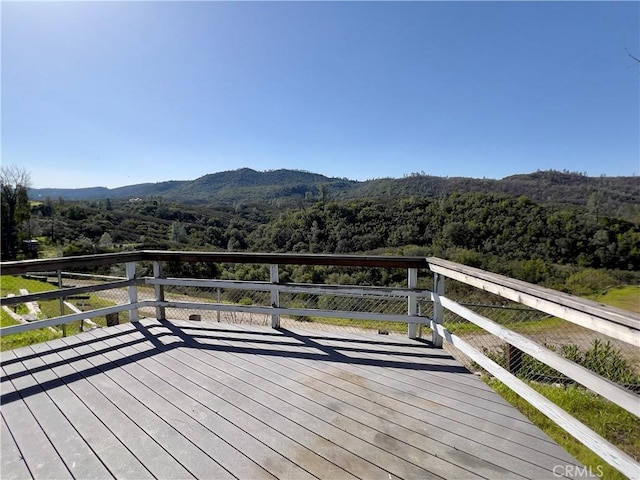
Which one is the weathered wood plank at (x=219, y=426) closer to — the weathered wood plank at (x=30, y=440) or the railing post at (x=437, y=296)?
the weathered wood plank at (x=30, y=440)

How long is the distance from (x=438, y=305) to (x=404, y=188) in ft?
241

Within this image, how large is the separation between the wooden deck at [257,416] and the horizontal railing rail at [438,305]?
259 millimetres

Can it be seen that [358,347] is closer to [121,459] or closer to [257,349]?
[257,349]

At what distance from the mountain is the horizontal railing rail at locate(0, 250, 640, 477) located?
2043 inches

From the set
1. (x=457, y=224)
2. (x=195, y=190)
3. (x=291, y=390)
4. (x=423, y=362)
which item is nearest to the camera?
(x=291, y=390)

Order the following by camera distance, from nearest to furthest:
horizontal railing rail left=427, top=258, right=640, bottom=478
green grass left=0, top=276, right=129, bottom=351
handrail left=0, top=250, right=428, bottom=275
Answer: horizontal railing rail left=427, top=258, right=640, bottom=478 < handrail left=0, top=250, right=428, bottom=275 < green grass left=0, top=276, right=129, bottom=351

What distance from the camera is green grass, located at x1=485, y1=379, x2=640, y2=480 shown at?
1.81 m

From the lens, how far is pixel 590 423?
2.58m

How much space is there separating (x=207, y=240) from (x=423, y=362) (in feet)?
142

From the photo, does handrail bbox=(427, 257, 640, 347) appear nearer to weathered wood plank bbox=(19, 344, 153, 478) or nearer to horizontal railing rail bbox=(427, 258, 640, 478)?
A: horizontal railing rail bbox=(427, 258, 640, 478)

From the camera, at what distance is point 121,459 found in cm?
165

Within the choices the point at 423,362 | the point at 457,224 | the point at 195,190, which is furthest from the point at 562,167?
the point at 195,190

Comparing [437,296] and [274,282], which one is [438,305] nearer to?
[437,296]

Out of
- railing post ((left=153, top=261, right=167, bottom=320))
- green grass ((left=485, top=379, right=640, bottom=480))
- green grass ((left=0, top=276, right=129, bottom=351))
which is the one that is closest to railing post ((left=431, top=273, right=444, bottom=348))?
green grass ((left=485, top=379, right=640, bottom=480))
